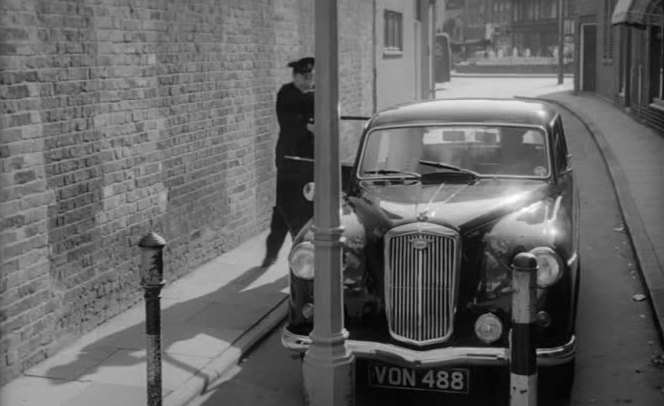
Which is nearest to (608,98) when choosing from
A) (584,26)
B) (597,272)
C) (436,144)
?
(584,26)

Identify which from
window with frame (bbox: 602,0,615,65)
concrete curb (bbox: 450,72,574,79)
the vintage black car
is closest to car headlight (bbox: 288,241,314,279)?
the vintage black car

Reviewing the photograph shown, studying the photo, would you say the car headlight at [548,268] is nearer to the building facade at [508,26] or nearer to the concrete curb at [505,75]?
the concrete curb at [505,75]

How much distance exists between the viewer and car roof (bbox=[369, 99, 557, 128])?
7.46 meters

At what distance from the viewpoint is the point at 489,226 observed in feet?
20.0

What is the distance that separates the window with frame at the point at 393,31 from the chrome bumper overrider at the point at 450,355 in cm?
1587

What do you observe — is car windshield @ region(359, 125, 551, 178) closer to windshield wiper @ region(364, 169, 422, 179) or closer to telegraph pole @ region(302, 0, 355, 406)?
windshield wiper @ region(364, 169, 422, 179)

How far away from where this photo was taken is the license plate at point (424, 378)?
5.79m

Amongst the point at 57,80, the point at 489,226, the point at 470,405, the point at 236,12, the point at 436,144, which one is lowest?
the point at 470,405

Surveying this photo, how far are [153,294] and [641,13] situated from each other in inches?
632

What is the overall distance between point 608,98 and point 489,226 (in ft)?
87.8

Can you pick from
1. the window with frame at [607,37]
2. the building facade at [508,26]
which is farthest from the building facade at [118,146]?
the building facade at [508,26]

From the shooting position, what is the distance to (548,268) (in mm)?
5820

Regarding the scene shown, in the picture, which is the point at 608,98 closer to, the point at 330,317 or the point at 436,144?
the point at 436,144

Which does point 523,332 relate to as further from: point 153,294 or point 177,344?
point 177,344
